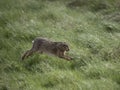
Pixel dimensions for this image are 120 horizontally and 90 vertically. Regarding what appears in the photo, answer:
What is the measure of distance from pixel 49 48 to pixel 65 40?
4.25ft

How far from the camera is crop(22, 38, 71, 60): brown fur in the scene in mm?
7086

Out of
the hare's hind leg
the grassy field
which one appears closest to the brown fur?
the hare's hind leg

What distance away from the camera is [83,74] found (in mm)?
6707

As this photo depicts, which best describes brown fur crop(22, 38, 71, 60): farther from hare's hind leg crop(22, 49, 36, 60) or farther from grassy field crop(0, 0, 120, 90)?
grassy field crop(0, 0, 120, 90)

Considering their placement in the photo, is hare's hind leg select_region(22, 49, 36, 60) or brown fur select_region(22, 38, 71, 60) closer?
brown fur select_region(22, 38, 71, 60)

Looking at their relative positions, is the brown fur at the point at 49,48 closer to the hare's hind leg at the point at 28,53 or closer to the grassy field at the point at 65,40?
the hare's hind leg at the point at 28,53

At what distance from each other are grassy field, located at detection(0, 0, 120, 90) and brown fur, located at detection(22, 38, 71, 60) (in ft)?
0.35

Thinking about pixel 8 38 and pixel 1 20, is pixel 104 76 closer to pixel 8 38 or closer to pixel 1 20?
pixel 8 38

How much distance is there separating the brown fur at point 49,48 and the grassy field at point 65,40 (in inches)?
4.2

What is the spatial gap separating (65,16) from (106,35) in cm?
171

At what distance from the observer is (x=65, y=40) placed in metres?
8.38

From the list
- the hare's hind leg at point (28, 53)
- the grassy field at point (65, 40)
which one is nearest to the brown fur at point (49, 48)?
the hare's hind leg at point (28, 53)

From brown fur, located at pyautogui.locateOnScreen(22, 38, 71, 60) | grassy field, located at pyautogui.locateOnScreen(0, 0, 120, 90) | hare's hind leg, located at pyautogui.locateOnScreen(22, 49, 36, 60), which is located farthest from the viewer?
hare's hind leg, located at pyautogui.locateOnScreen(22, 49, 36, 60)

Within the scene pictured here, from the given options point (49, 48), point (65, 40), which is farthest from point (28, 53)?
point (65, 40)
